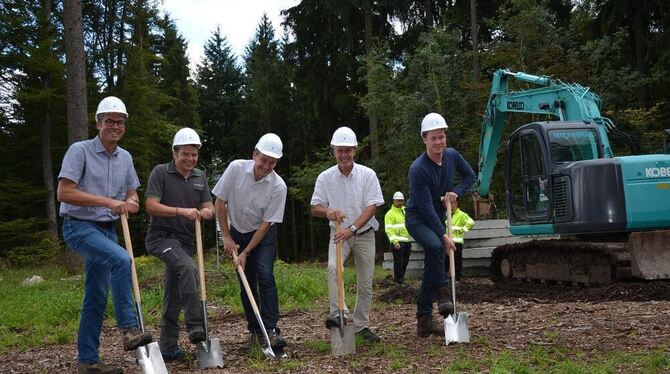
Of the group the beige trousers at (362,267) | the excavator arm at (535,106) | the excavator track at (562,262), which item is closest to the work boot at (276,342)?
the beige trousers at (362,267)

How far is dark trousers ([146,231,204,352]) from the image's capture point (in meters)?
6.80

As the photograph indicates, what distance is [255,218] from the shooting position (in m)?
7.36

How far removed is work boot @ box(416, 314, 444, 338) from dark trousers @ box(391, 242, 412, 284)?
7.79 meters

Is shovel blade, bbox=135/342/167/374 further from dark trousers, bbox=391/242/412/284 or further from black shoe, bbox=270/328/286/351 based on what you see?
dark trousers, bbox=391/242/412/284

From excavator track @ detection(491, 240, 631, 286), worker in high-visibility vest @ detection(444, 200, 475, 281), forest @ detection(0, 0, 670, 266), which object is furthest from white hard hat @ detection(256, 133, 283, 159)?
forest @ detection(0, 0, 670, 266)

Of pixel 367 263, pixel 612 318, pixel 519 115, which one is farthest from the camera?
pixel 519 115

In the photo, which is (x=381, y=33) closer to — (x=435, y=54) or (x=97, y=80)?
(x=435, y=54)

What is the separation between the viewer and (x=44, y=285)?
1570 centimetres

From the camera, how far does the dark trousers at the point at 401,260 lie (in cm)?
1551

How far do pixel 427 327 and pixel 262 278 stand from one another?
1.64 metres

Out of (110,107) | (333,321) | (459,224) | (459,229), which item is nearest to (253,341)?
(333,321)

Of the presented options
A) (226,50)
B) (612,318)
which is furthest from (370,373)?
(226,50)

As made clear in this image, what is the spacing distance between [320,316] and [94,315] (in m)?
4.32

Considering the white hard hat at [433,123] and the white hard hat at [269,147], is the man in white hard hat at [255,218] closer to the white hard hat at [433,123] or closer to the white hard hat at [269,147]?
the white hard hat at [269,147]
